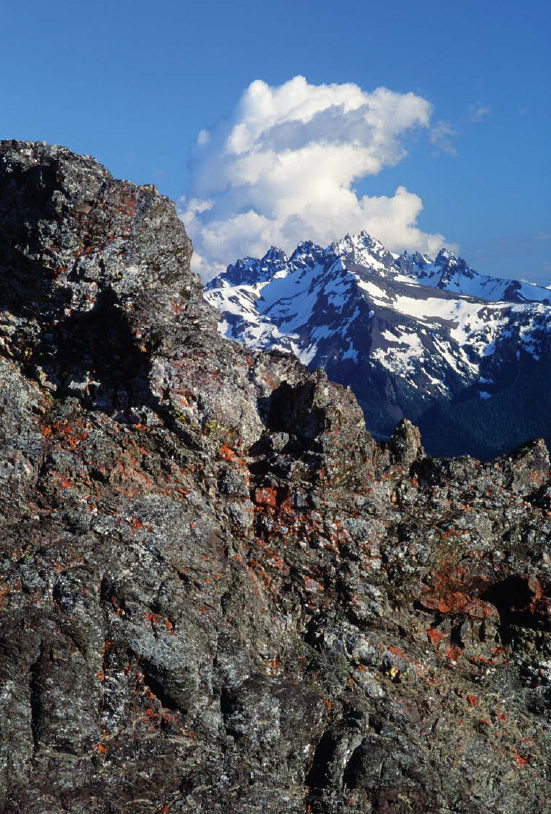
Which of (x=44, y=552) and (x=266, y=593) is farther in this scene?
(x=266, y=593)

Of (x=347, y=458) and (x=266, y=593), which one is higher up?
(x=347, y=458)

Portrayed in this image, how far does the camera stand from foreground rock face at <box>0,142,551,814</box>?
16547 millimetres

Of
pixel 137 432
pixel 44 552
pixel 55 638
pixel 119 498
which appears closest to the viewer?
pixel 55 638

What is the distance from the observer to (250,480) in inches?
903

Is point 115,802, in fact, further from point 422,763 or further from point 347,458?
point 347,458

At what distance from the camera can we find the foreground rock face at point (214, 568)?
16547mm

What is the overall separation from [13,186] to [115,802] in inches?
840

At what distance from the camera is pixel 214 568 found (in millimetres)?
20078

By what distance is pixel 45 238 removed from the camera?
23141 mm

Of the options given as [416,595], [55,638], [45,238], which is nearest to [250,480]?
[416,595]

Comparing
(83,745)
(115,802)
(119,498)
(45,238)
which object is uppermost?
(45,238)

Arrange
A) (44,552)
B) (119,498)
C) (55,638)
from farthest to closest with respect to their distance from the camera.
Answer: (119,498), (44,552), (55,638)

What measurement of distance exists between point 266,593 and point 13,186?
718 inches

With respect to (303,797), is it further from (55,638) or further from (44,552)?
(44,552)
